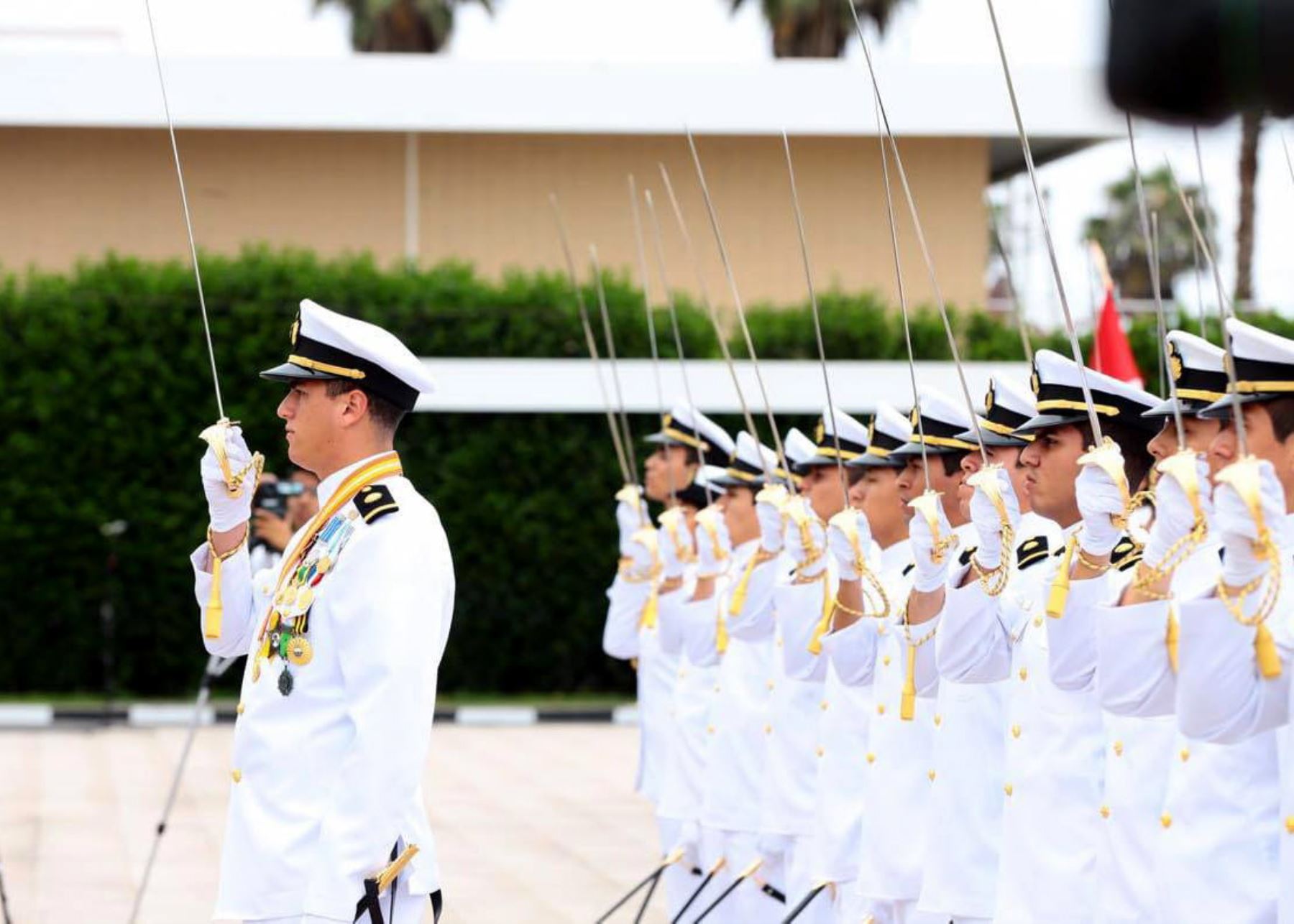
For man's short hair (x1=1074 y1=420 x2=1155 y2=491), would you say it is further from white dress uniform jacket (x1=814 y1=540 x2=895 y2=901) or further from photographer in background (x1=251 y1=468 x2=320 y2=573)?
photographer in background (x1=251 y1=468 x2=320 y2=573)

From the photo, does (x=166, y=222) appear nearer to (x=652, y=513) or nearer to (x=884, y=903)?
(x=652, y=513)

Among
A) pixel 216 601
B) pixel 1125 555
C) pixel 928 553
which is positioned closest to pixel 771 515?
pixel 928 553

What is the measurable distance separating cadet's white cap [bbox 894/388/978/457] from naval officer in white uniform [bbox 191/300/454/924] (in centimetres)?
173

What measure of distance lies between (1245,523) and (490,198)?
17796mm

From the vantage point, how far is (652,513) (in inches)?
569

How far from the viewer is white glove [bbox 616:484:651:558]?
902 cm

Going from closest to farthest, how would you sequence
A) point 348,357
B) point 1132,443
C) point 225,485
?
point 348,357
point 225,485
point 1132,443

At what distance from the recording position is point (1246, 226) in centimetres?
2497

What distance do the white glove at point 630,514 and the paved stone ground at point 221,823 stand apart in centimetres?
143

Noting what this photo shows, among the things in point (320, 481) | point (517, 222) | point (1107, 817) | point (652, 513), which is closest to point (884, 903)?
point (1107, 817)

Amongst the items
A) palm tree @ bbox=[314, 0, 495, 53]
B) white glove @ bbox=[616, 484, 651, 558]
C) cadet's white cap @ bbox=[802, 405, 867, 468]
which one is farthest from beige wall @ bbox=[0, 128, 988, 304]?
cadet's white cap @ bbox=[802, 405, 867, 468]

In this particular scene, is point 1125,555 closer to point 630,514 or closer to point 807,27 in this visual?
point 630,514

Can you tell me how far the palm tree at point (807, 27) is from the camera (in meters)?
30.1

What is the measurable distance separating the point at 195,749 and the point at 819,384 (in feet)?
19.4
